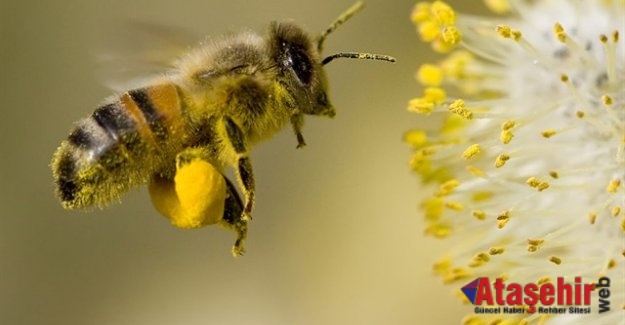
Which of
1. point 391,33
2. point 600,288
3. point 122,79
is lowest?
point 600,288

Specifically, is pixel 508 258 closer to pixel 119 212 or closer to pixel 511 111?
pixel 511 111

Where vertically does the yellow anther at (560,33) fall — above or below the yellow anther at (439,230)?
above

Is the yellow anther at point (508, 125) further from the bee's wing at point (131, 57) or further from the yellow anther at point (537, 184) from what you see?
the bee's wing at point (131, 57)

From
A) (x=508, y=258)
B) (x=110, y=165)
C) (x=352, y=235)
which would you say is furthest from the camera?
(x=352, y=235)

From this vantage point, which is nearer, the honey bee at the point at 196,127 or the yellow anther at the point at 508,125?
the honey bee at the point at 196,127

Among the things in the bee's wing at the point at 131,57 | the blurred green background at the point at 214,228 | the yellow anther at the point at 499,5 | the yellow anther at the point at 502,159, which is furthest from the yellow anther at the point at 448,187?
the blurred green background at the point at 214,228

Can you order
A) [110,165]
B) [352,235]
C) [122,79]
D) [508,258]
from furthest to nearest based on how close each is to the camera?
1. [352,235]
2. [508,258]
3. [122,79]
4. [110,165]

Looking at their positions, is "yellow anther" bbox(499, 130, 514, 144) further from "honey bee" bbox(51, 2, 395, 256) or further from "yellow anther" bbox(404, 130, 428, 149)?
"honey bee" bbox(51, 2, 395, 256)

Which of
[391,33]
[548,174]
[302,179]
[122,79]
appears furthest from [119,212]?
[548,174]
